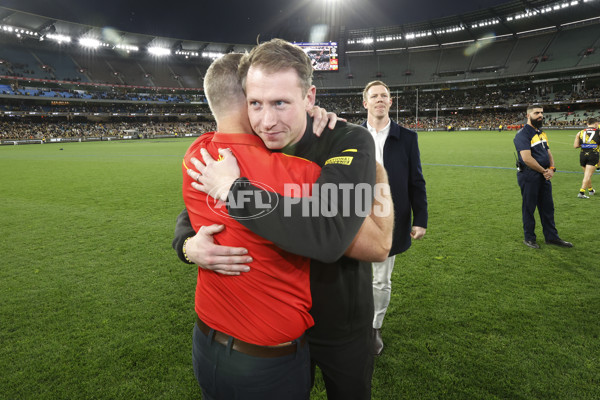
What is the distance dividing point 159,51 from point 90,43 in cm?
1299

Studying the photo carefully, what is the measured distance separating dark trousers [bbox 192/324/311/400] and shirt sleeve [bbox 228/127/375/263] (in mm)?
544

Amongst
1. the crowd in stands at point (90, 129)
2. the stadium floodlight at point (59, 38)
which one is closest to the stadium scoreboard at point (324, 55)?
the crowd in stands at point (90, 129)

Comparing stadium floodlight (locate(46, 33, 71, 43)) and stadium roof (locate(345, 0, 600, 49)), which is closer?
stadium roof (locate(345, 0, 600, 49))

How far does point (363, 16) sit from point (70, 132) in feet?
200

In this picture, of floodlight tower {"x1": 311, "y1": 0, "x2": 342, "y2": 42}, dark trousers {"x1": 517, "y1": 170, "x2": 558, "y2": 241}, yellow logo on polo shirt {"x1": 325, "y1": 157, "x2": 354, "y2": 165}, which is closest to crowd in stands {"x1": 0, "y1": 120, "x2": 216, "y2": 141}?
floodlight tower {"x1": 311, "y1": 0, "x2": 342, "y2": 42}

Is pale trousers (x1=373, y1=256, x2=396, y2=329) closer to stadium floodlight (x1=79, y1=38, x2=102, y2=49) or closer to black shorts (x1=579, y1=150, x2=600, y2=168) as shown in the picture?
black shorts (x1=579, y1=150, x2=600, y2=168)

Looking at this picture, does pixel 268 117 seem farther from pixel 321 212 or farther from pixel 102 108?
pixel 102 108

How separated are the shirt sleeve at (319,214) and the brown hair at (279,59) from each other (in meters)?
0.47

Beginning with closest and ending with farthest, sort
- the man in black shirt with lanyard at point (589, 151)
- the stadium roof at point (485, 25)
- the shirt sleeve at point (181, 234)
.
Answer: the shirt sleeve at point (181, 234)
the man in black shirt with lanyard at point (589, 151)
the stadium roof at point (485, 25)

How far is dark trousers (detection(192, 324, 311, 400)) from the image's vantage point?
50.8 inches

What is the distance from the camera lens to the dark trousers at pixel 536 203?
5.90 metres

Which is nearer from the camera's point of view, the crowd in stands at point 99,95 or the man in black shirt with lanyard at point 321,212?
the man in black shirt with lanyard at point 321,212

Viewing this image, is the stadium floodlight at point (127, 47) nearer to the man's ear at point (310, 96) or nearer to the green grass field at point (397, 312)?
the green grass field at point (397, 312)

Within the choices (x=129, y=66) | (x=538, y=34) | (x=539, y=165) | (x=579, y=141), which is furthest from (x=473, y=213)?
(x=129, y=66)
